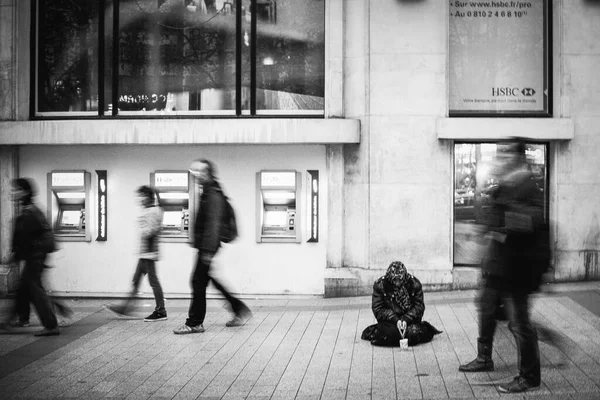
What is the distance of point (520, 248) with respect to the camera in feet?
22.0

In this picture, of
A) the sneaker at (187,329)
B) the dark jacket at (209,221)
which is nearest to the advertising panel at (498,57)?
the dark jacket at (209,221)

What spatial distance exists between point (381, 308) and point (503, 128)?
4.60 meters

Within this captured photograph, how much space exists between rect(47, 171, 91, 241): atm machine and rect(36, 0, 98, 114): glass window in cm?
110

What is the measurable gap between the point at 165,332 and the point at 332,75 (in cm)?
476

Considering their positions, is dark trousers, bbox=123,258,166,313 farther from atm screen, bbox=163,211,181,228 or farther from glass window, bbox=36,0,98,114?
glass window, bbox=36,0,98,114

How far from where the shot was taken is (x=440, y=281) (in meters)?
→ 12.0

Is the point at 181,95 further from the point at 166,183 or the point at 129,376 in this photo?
the point at 129,376

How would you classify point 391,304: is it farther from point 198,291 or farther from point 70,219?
point 70,219

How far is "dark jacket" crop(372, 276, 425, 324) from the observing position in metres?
8.44

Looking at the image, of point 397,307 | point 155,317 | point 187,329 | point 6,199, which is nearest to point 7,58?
point 6,199

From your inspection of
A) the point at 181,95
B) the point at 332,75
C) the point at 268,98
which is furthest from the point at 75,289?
the point at 332,75

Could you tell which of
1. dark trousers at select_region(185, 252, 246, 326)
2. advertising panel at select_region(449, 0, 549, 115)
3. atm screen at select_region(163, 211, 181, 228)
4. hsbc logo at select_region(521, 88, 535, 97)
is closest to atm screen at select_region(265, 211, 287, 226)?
atm screen at select_region(163, 211, 181, 228)

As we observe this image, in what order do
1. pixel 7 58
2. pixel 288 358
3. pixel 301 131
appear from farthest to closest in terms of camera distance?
pixel 7 58, pixel 301 131, pixel 288 358

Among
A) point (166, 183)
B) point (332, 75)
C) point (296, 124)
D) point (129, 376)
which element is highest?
point (332, 75)
